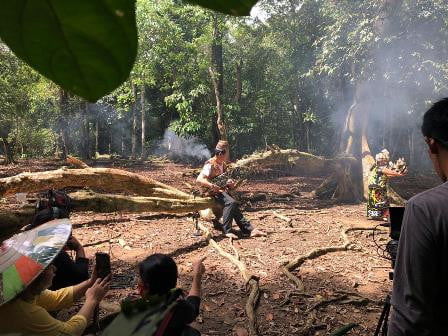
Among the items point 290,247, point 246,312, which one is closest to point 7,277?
point 246,312

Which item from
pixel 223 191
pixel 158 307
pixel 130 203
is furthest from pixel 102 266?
pixel 223 191

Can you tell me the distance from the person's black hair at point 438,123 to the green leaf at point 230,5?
1.27 m

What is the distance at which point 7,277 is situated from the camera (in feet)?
5.99

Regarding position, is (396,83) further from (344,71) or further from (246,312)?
(246,312)

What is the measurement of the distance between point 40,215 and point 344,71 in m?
10.0

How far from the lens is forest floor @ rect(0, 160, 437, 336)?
3.81 metres

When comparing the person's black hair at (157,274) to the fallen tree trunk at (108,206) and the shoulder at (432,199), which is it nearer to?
the shoulder at (432,199)

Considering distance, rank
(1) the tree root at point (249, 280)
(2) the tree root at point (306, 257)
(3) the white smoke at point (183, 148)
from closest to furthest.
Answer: (1) the tree root at point (249, 280), (2) the tree root at point (306, 257), (3) the white smoke at point (183, 148)

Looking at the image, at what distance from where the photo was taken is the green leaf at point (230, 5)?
12.9 inches

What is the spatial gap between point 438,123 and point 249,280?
343cm

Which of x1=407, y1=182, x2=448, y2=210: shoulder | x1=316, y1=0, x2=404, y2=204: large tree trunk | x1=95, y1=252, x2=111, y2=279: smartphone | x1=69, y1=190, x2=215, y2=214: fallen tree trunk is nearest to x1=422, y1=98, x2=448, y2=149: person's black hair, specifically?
x1=407, y1=182, x2=448, y2=210: shoulder

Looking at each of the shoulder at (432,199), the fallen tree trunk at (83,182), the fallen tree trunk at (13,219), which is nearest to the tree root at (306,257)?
the fallen tree trunk at (83,182)

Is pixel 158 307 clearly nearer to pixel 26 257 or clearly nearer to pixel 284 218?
pixel 26 257

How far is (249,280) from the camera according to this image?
4.48 m
